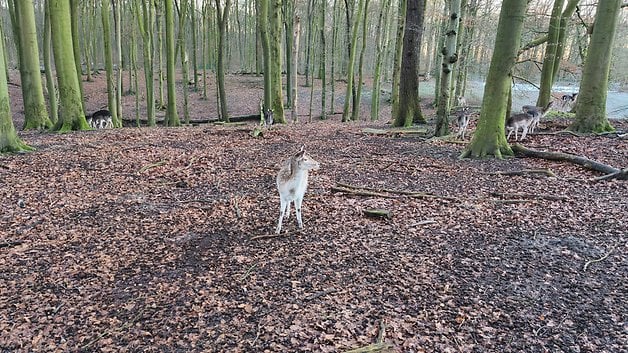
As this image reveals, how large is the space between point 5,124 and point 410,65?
444 inches

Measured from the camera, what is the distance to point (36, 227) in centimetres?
557

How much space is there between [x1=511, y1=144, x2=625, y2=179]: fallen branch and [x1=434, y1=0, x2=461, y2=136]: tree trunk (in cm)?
233

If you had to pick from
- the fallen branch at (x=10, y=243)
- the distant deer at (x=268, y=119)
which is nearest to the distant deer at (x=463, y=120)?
the distant deer at (x=268, y=119)

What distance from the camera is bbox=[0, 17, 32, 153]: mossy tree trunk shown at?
844 centimetres

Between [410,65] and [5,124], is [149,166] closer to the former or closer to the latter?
[5,124]

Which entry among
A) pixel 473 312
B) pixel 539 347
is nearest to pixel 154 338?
pixel 473 312

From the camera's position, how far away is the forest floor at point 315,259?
11.5ft

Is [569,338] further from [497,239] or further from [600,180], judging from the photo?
[600,180]

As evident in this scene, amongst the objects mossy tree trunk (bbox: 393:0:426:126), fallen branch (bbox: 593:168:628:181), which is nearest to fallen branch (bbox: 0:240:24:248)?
fallen branch (bbox: 593:168:628:181)

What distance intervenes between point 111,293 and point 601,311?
460cm

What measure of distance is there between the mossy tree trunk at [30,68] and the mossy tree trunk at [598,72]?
1521cm

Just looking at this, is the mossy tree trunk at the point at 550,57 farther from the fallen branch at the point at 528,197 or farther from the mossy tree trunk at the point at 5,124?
the mossy tree trunk at the point at 5,124

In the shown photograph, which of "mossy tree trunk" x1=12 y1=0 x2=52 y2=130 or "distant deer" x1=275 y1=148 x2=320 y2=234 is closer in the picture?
"distant deer" x1=275 y1=148 x2=320 y2=234

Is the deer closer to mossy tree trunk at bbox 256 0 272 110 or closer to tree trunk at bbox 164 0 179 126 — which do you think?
mossy tree trunk at bbox 256 0 272 110
